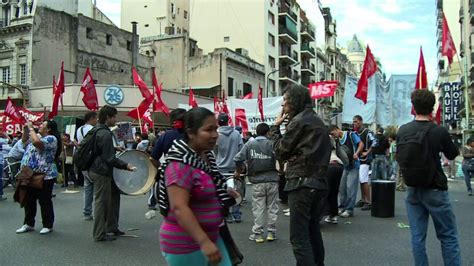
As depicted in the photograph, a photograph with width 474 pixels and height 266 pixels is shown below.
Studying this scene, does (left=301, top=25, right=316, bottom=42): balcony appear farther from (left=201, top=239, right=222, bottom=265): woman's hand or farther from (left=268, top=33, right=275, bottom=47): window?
(left=201, top=239, right=222, bottom=265): woman's hand

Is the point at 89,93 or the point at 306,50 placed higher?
the point at 306,50

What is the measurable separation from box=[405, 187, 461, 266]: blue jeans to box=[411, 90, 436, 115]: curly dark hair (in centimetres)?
73

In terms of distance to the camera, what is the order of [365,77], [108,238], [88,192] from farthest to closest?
[365,77] → [88,192] → [108,238]

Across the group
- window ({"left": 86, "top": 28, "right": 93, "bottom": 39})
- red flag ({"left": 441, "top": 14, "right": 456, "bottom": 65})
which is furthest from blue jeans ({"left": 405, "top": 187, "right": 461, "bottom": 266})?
window ({"left": 86, "top": 28, "right": 93, "bottom": 39})

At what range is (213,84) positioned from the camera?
42000 millimetres

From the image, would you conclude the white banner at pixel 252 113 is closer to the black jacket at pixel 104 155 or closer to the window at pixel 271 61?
the black jacket at pixel 104 155

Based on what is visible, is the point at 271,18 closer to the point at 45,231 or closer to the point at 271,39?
the point at 271,39

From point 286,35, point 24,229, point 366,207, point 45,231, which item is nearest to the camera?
point 45,231

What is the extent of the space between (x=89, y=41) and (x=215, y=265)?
3731 cm

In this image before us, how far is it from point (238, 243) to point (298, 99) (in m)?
2.94

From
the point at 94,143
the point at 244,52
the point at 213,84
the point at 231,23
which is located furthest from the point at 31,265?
the point at 231,23

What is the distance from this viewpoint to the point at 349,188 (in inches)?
345

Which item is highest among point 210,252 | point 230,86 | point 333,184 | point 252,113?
point 230,86

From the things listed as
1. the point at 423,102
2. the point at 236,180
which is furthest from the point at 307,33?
the point at 423,102
